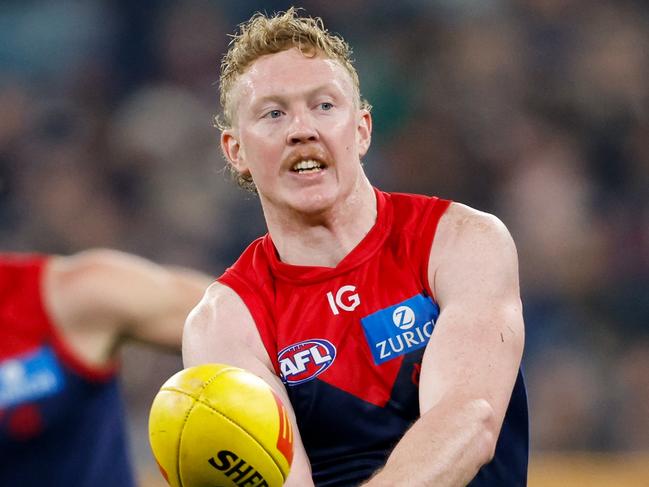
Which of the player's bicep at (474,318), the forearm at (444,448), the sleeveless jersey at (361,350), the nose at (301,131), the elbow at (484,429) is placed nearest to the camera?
the forearm at (444,448)

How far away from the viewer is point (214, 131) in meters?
9.98

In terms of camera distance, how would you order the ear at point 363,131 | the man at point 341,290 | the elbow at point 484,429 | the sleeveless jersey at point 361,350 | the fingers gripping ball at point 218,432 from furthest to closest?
the ear at point 363,131
the sleeveless jersey at point 361,350
the man at point 341,290
the elbow at point 484,429
the fingers gripping ball at point 218,432

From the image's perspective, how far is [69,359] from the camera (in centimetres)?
405

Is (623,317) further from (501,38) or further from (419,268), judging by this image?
(419,268)

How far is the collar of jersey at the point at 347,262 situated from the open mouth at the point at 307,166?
0.96 feet

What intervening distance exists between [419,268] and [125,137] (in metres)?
6.53

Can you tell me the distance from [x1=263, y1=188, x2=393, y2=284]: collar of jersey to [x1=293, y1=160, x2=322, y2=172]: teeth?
11.8 inches

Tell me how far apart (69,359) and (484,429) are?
1461 millimetres

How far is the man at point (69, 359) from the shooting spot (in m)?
3.98

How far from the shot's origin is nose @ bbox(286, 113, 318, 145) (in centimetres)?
396

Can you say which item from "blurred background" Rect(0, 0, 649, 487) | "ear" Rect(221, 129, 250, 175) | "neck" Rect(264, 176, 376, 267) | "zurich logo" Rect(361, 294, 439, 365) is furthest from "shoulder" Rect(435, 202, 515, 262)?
"blurred background" Rect(0, 0, 649, 487)

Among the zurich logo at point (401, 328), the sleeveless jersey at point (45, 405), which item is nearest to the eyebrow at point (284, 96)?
the zurich logo at point (401, 328)

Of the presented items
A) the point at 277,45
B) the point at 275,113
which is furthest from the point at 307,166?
the point at 277,45

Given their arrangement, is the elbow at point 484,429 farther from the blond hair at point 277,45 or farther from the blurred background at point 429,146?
the blurred background at point 429,146
